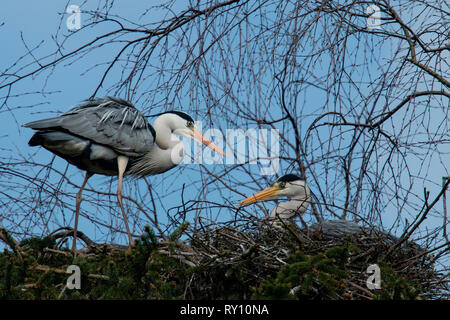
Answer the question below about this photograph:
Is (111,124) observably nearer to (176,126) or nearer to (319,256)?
(176,126)

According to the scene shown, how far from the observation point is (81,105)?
5219 millimetres

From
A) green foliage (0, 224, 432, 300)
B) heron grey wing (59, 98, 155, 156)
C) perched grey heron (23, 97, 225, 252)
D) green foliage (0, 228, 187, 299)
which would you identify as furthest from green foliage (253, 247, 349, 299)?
heron grey wing (59, 98, 155, 156)

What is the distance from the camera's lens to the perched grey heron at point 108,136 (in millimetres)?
4918

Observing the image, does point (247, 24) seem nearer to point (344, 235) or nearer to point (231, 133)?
point (231, 133)

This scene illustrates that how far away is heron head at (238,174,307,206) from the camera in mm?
5527

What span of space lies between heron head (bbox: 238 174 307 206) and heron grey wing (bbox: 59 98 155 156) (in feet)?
3.43

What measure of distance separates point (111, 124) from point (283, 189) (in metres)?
1.55

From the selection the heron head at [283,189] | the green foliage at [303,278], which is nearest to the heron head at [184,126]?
the heron head at [283,189]

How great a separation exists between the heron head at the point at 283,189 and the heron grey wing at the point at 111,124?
104 centimetres

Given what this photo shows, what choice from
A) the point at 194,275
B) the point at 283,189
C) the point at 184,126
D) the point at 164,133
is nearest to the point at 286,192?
the point at 283,189

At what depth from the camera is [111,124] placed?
16.9ft

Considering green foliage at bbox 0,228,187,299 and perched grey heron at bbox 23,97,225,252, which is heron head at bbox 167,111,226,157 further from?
green foliage at bbox 0,228,187,299

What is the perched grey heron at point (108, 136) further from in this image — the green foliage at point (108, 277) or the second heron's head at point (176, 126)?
the green foliage at point (108, 277)
